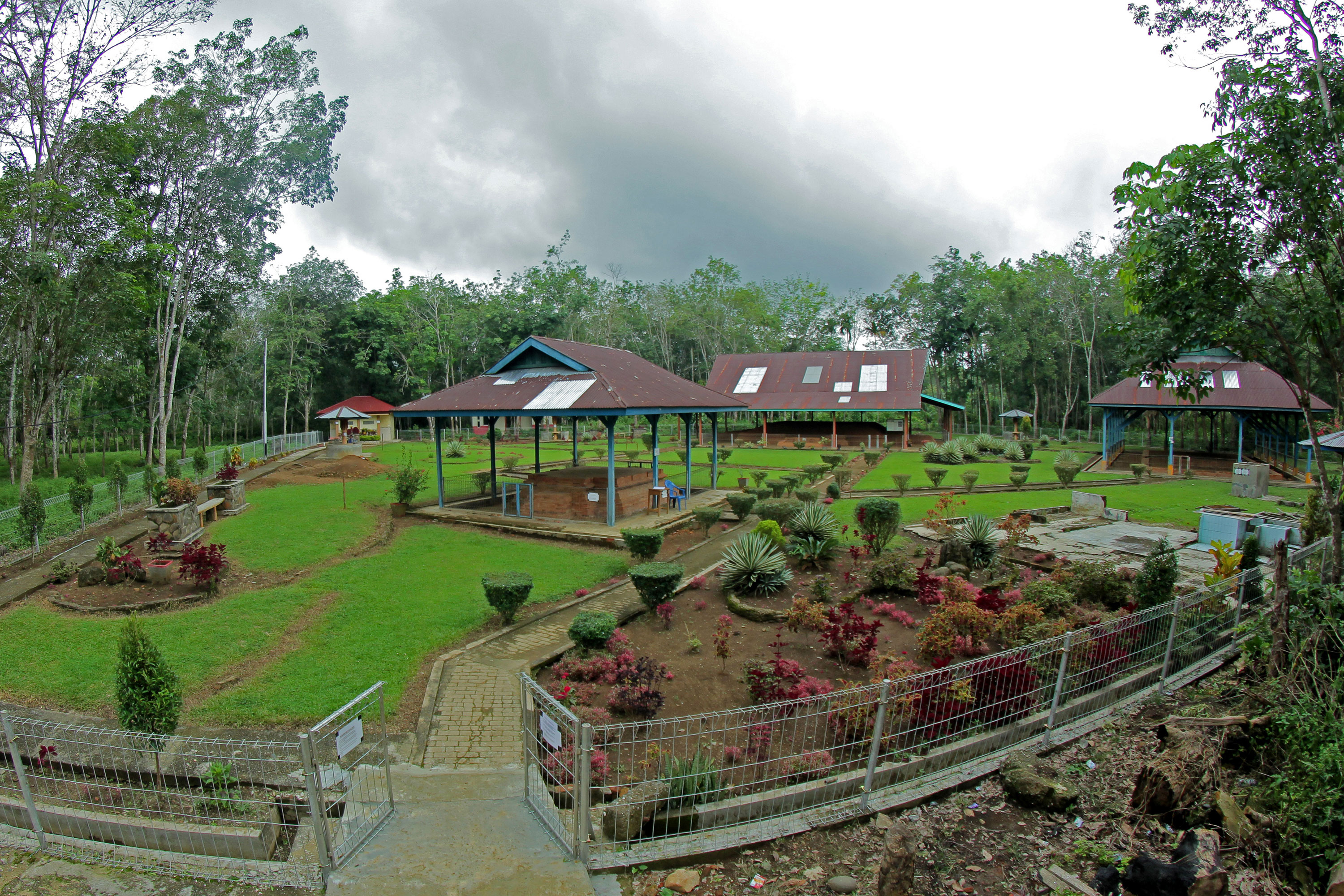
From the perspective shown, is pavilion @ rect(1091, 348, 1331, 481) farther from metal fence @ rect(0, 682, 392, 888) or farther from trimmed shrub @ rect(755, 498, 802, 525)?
metal fence @ rect(0, 682, 392, 888)

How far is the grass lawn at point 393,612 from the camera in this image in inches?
273

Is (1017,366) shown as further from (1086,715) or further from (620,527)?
(1086,715)

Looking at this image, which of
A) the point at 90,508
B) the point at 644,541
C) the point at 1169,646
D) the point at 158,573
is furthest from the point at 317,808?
the point at 90,508

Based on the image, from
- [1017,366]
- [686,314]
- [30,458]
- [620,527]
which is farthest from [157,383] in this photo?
[1017,366]

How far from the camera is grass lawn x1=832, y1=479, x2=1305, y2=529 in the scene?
1747 cm

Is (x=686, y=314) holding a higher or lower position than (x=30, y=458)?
higher

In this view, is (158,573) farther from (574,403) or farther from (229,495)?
(574,403)

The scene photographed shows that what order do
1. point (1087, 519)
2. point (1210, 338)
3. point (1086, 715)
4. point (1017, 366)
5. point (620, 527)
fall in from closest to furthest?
point (1086, 715), point (1210, 338), point (620, 527), point (1087, 519), point (1017, 366)

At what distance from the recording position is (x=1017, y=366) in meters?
52.1

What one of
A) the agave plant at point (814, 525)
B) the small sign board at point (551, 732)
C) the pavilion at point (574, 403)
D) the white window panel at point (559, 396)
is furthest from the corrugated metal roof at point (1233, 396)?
the small sign board at point (551, 732)

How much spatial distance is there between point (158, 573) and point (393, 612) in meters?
4.74

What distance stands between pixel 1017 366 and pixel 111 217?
55.3 meters

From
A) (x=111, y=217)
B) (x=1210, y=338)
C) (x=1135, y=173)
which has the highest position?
(x=111, y=217)

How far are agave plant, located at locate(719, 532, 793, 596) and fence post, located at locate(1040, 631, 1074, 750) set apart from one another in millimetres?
4797
